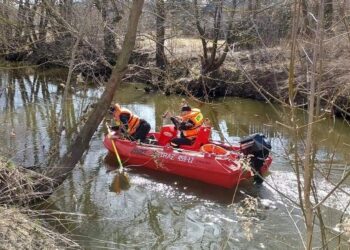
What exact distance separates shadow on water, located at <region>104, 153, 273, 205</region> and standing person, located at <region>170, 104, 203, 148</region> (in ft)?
2.47

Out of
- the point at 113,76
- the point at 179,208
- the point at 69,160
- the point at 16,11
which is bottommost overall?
the point at 179,208

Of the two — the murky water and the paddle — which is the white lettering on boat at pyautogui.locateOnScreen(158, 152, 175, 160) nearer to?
the murky water

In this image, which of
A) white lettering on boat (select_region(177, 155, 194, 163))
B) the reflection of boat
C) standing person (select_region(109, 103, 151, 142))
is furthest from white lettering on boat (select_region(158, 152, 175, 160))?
standing person (select_region(109, 103, 151, 142))

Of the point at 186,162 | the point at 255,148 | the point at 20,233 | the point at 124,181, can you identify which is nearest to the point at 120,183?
the point at 124,181

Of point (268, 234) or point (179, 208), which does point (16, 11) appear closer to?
point (179, 208)

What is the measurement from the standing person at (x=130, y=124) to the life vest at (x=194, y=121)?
92cm

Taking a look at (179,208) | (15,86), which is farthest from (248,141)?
(15,86)

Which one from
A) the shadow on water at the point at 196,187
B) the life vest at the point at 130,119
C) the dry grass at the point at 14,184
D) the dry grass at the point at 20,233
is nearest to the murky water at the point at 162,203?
the shadow on water at the point at 196,187

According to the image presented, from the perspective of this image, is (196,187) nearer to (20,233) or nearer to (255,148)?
(255,148)

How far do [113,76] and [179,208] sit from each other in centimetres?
236

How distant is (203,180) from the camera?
8.54 metres

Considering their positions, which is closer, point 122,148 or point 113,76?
point 113,76

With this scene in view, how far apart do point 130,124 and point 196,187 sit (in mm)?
2055

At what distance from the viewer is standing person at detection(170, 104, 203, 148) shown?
29.4 feet
